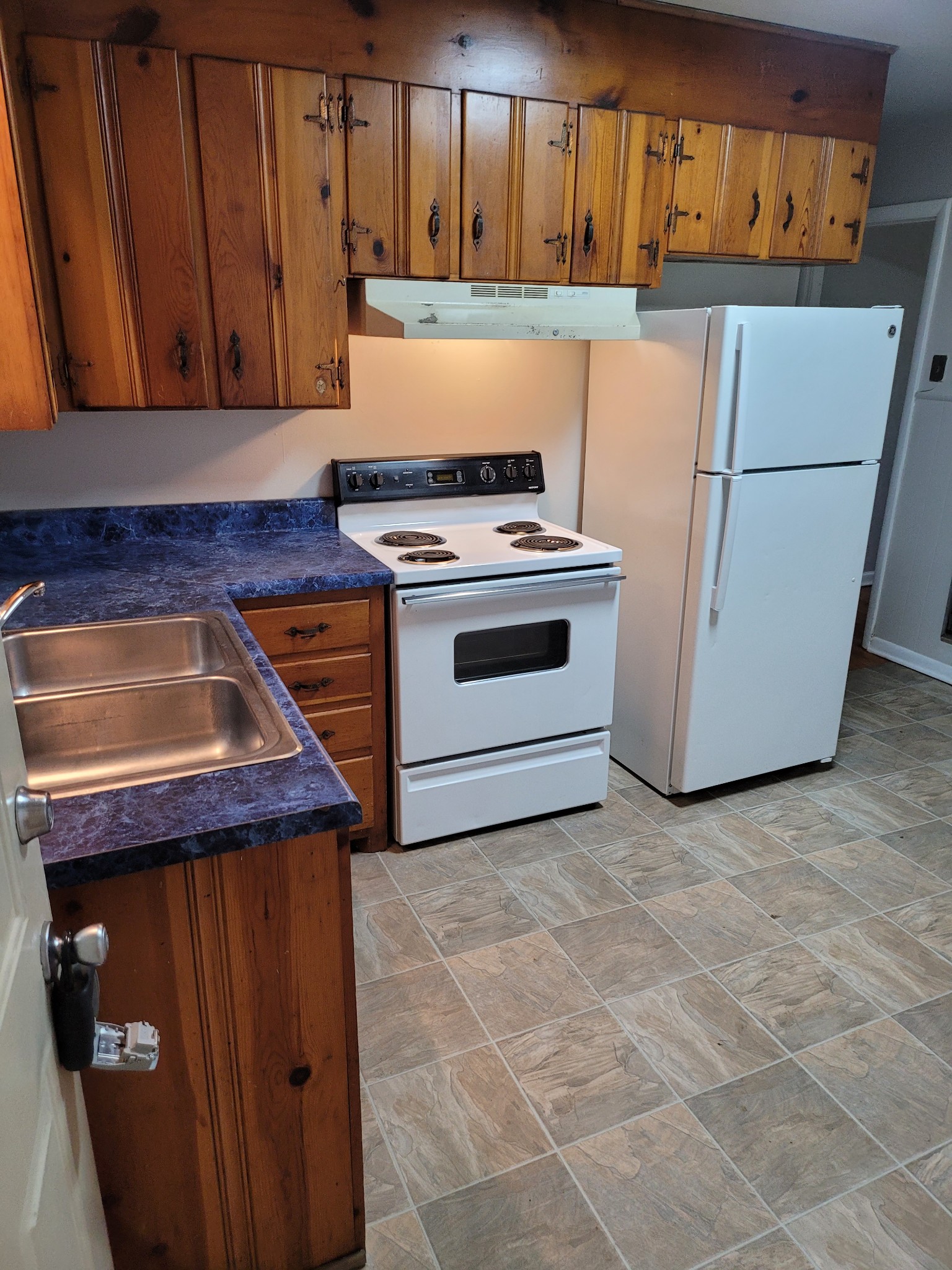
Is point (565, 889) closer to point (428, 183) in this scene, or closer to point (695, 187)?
point (428, 183)

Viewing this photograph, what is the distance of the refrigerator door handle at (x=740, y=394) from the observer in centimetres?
238

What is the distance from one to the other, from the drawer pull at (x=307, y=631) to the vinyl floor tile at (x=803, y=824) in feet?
5.07

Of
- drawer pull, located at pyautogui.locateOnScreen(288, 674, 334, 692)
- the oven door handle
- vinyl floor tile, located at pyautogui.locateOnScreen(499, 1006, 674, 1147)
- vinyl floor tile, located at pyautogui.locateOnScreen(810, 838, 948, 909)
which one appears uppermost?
the oven door handle

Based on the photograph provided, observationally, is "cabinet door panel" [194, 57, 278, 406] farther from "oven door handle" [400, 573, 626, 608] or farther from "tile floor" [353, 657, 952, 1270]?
"tile floor" [353, 657, 952, 1270]

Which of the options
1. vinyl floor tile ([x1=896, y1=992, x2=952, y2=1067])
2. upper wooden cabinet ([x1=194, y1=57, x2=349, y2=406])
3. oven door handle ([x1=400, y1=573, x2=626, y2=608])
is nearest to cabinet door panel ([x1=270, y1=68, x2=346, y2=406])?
upper wooden cabinet ([x1=194, y1=57, x2=349, y2=406])

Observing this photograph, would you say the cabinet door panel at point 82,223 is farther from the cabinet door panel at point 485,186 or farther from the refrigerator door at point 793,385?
the refrigerator door at point 793,385

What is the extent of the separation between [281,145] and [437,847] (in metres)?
1.98

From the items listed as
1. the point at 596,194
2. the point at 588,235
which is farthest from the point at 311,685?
the point at 596,194

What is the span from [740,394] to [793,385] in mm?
220

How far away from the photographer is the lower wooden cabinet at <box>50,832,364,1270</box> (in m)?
1.08

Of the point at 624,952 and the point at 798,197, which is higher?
the point at 798,197

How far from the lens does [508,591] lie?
243cm

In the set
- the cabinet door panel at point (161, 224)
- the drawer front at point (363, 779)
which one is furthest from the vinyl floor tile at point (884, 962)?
the cabinet door panel at point (161, 224)

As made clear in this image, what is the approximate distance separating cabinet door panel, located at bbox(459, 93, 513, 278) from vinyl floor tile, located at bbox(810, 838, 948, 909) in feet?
6.56
